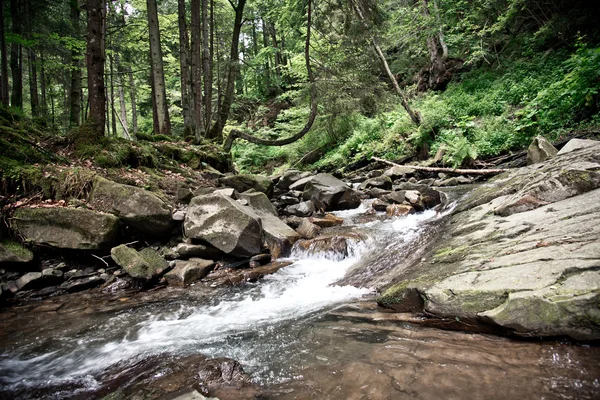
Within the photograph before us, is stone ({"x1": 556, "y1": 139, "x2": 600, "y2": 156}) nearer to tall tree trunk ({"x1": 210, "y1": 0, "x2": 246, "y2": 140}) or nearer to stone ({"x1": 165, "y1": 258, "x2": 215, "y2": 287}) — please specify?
stone ({"x1": 165, "y1": 258, "x2": 215, "y2": 287})

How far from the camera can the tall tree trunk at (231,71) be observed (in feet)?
40.7

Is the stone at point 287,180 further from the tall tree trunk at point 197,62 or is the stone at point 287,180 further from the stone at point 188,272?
the stone at point 188,272

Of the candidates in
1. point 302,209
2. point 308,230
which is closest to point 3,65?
point 302,209

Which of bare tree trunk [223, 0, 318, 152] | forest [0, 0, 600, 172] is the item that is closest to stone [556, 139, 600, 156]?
forest [0, 0, 600, 172]

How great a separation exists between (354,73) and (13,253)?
8405mm

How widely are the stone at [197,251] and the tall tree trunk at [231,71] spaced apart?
829 cm

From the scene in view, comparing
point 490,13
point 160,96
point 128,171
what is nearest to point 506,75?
point 490,13

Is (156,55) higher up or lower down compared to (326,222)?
higher up

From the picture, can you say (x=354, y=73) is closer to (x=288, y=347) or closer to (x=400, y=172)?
(x=400, y=172)

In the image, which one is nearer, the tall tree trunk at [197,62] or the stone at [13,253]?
the stone at [13,253]

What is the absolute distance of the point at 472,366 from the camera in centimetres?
219

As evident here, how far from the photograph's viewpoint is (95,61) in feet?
23.7

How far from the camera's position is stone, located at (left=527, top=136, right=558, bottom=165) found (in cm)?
830

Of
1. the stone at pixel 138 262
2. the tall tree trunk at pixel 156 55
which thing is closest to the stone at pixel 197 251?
the stone at pixel 138 262
